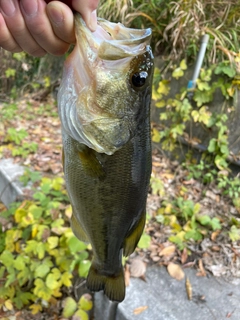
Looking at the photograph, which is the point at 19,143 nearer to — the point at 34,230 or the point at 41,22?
the point at 34,230

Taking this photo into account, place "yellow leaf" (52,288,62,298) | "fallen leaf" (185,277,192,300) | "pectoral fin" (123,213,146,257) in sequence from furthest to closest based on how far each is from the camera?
1. "yellow leaf" (52,288,62,298)
2. "fallen leaf" (185,277,192,300)
3. "pectoral fin" (123,213,146,257)

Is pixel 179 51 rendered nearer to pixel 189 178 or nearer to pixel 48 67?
pixel 189 178

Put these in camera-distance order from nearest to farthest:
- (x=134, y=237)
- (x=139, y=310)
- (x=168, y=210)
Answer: (x=134, y=237) → (x=139, y=310) → (x=168, y=210)

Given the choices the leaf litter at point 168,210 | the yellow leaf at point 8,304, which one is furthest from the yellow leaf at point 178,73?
the yellow leaf at point 8,304

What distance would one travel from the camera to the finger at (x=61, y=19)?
1.07 m

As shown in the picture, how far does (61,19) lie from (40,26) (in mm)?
102

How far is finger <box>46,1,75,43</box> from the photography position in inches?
42.2

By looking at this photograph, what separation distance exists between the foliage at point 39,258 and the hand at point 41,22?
5.58ft

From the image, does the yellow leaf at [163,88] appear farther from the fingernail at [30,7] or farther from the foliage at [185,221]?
the fingernail at [30,7]

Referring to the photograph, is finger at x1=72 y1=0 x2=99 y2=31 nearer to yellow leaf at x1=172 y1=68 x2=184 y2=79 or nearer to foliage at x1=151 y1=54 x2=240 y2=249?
foliage at x1=151 y1=54 x2=240 y2=249

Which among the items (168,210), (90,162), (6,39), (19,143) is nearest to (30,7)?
(6,39)

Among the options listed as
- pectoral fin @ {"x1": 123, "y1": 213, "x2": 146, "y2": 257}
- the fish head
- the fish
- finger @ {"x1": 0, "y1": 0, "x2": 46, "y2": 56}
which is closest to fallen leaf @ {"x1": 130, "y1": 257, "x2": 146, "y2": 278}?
pectoral fin @ {"x1": 123, "y1": 213, "x2": 146, "y2": 257}

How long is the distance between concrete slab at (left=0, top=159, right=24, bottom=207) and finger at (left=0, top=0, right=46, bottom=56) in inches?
92.8

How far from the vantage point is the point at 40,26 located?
115 cm
